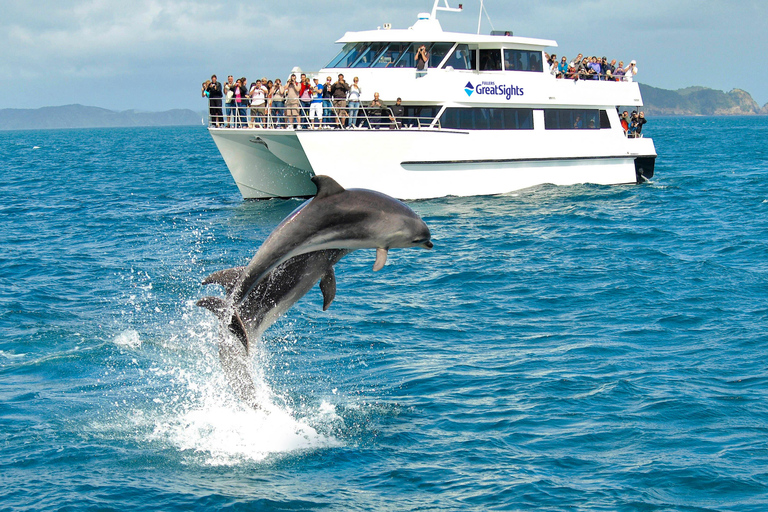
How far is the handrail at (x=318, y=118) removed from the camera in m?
24.5

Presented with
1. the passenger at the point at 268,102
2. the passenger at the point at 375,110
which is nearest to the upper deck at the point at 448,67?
the passenger at the point at 375,110

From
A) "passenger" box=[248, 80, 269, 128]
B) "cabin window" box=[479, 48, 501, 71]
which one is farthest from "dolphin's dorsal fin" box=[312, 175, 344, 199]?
"cabin window" box=[479, 48, 501, 71]

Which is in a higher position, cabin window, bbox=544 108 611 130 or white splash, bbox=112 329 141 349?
cabin window, bbox=544 108 611 130

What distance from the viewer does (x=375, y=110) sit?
25641 millimetres

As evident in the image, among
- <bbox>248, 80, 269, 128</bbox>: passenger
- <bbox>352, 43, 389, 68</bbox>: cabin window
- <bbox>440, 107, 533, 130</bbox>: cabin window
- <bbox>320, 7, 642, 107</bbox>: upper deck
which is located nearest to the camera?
<bbox>248, 80, 269, 128</bbox>: passenger

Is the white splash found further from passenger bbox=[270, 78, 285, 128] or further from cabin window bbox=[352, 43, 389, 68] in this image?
cabin window bbox=[352, 43, 389, 68]

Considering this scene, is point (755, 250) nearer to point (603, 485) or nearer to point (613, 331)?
point (613, 331)

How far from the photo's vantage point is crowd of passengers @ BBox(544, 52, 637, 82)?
97.0 feet

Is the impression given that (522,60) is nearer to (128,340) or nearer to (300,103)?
(300,103)

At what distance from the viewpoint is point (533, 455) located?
8.64 meters

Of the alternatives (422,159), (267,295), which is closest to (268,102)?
(422,159)

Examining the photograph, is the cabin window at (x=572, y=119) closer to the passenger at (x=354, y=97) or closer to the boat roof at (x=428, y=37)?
the boat roof at (x=428, y=37)

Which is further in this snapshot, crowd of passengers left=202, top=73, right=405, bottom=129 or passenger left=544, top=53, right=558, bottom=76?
passenger left=544, top=53, right=558, bottom=76

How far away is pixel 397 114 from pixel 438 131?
1.50m
